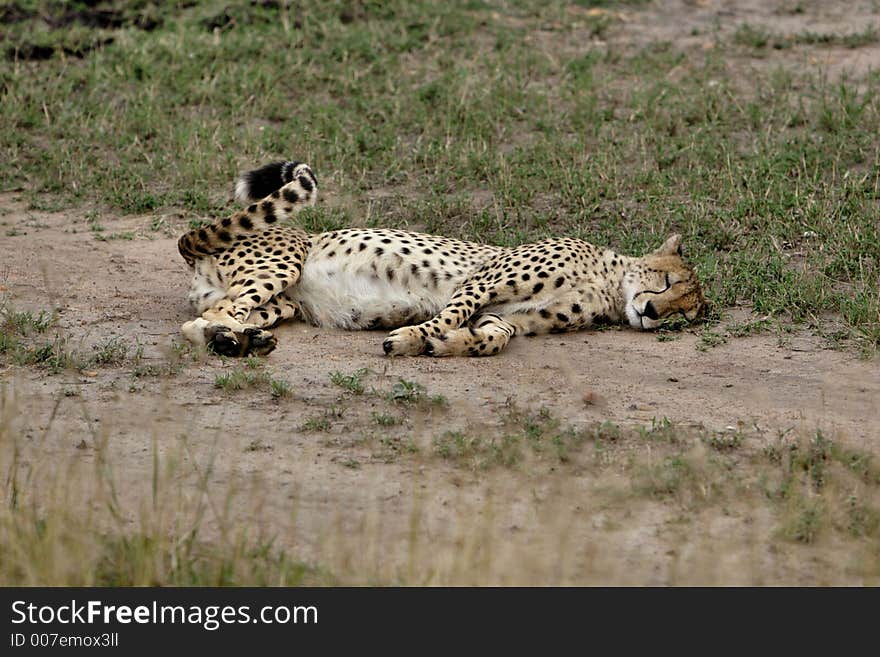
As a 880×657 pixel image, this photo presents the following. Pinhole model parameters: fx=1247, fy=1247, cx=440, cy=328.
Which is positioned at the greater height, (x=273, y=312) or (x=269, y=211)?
(x=269, y=211)

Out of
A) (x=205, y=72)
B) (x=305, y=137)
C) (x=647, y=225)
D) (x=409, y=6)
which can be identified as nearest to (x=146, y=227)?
(x=305, y=137)

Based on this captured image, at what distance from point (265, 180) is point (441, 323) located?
1251mm

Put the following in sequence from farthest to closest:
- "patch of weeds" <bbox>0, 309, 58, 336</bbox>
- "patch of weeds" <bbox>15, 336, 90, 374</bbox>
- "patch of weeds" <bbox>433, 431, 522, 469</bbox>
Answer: "patch of weeds" <bbox>0, 309, 58, 336</bbox>
"patch of weeds" <bbox>15, 336, 90, 374</bbox>
"patch of weeds" <bbox>433, 431, 522, 469</bbox>

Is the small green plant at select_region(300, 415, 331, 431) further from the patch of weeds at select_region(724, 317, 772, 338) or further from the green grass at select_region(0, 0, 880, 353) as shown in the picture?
the green grass at select_region(0, 0, 880, 353)

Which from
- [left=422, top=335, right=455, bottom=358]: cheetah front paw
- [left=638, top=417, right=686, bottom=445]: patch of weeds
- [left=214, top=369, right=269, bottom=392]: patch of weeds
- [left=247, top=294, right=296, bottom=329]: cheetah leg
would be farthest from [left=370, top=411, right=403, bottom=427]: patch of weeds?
[left=247, top=294, right=296, bottom=329]: cheetah leg

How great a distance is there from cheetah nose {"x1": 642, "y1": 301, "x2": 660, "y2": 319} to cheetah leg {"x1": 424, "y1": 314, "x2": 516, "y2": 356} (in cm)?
79

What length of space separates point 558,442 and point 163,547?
5.06ft

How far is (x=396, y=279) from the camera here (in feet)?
21.0

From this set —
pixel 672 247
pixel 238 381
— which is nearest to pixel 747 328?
pixel 672 247

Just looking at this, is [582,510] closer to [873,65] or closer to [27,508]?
[27,508]

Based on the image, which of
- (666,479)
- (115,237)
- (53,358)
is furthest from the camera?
(115,237)

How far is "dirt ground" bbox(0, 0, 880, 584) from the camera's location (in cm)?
364

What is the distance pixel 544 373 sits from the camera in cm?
555

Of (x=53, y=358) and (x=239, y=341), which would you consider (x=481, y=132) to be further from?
(x=53, y=358)
